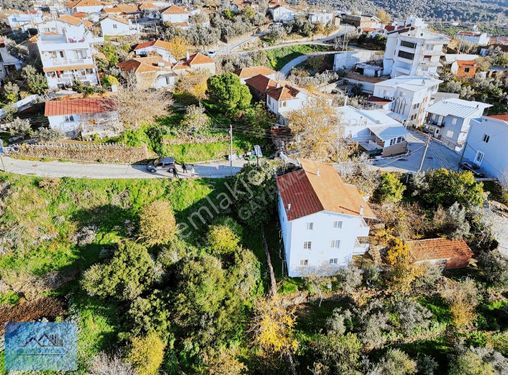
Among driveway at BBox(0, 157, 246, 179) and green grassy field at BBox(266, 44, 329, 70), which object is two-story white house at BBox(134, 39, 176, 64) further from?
driveway at BBox(0, 157, 246, 179)

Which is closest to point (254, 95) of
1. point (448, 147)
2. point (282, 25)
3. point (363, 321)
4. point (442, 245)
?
point (448, 147)

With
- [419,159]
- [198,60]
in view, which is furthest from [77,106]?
[419,159]

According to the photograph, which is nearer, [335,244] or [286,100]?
[335,244]

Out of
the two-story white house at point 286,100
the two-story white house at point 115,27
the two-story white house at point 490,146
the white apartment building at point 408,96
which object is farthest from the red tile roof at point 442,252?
the two-story white house at point 115,27

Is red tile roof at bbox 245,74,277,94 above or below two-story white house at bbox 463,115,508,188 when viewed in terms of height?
above

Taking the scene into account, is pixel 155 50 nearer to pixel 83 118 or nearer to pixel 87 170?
pixel 83 118

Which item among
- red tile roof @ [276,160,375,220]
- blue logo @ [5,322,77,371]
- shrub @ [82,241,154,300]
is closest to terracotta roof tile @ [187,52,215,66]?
red tile roof @ [276,160,375,220]

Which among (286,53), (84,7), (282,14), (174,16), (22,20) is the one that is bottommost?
(286,53)
